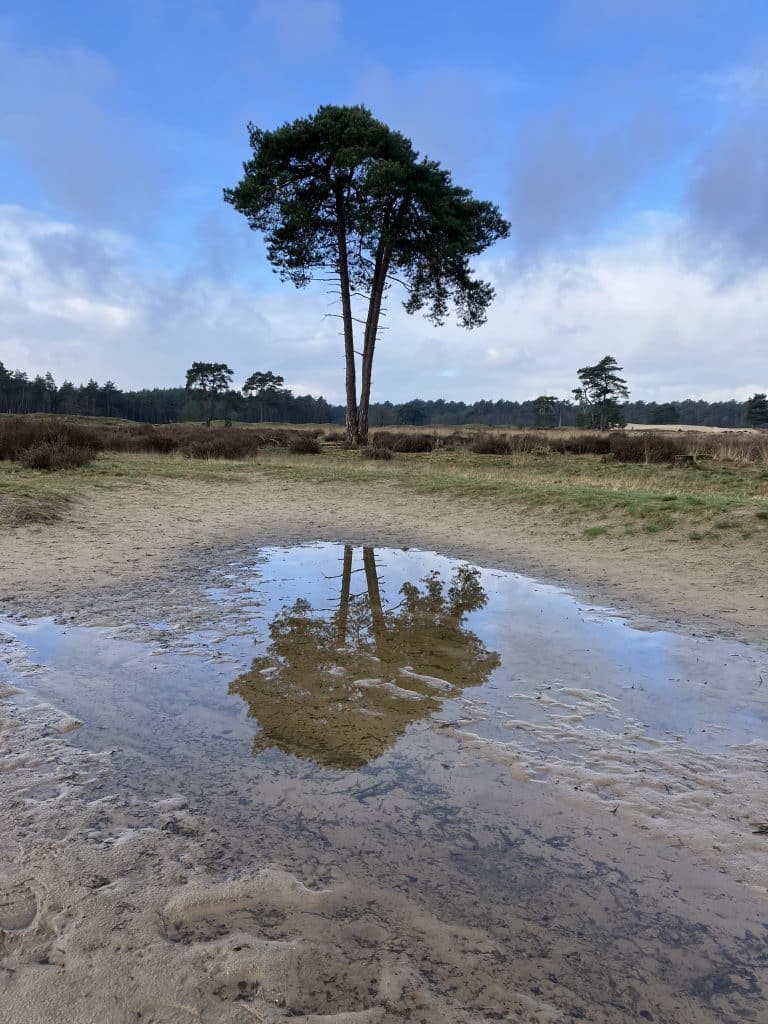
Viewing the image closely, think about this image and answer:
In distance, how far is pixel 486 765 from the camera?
296 centimetres

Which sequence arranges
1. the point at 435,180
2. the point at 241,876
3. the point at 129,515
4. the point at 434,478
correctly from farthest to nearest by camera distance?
the point at 435,180 < the point at 434,478 < the point at 129,515 < the point at 241,876

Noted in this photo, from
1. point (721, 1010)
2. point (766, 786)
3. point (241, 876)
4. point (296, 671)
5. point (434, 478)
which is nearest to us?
point (721, 1010)

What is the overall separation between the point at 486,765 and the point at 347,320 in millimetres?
22891

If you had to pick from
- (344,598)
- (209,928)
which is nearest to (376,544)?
(344,598)

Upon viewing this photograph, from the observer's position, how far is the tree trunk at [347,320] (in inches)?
903

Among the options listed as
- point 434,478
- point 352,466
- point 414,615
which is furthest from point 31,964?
point 352,466

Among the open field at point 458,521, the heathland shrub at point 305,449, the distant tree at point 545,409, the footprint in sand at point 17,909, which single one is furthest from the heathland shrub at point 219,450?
the distant tree at point 545,409

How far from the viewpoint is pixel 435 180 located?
70.7 feet

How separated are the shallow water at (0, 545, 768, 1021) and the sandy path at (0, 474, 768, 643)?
3.45 feet

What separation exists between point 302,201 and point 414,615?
20788 millimetres

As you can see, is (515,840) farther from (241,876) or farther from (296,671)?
(296,671)

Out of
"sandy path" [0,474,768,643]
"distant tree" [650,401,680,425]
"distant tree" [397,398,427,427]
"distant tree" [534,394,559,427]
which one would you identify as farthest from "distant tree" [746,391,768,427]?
"sandy path" [0,474,768,643]

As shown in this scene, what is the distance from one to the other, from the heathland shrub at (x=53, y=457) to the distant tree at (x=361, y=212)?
11173 millimetres

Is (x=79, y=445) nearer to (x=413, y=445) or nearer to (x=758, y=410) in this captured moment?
(x=413, y=445)
